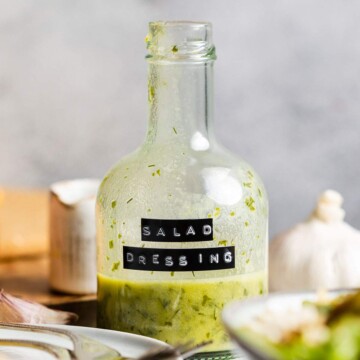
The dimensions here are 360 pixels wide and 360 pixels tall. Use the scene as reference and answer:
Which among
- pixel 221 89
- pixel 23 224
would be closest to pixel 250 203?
pixel 23 224

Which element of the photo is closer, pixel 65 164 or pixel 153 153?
pixel 153 153

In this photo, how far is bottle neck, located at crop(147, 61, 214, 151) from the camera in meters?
0.69

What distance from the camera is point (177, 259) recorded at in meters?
0.66

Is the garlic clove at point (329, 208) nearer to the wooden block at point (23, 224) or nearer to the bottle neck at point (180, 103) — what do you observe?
the bottle neck at point (180, 103)

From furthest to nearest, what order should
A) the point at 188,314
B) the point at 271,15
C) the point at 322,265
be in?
the point at 271,15 < the point at 322,265 < the point at 188,314

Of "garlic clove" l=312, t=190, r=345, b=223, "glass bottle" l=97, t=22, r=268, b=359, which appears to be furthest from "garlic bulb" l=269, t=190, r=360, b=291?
"glass bottle" l=97, t=22, r=268, b=359

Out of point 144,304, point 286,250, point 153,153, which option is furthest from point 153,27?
point 286,250

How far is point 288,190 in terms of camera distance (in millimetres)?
1660

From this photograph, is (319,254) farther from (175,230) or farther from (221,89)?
(221,89)

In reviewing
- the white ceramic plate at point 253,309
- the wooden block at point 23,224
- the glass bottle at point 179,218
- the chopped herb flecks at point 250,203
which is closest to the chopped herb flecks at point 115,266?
the glass bottle at point 179,218

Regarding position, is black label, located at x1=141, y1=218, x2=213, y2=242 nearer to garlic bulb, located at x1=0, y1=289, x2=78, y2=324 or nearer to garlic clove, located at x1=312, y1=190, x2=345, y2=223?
garlic bulb, located at x1=0, y1=289, x2=78, y2=324

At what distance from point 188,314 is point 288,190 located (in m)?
1.02

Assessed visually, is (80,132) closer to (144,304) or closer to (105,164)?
(105,164)

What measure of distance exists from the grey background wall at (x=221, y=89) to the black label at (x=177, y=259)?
3.20 feet
